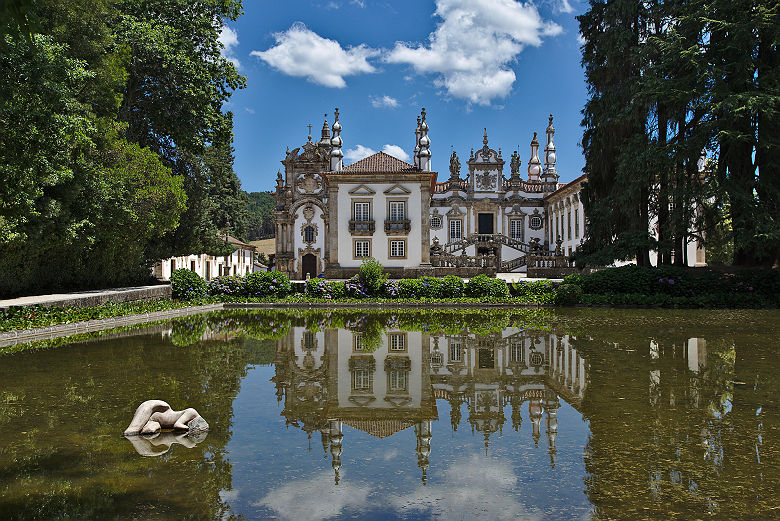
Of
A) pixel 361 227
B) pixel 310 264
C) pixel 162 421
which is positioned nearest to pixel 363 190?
pixel 361 227

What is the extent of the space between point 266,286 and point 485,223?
26309 millimetres

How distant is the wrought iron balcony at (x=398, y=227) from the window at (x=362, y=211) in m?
1.24

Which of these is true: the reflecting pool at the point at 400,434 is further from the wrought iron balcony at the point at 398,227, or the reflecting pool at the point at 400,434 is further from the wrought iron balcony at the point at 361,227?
the wrought iron balcony at the point at 361,227

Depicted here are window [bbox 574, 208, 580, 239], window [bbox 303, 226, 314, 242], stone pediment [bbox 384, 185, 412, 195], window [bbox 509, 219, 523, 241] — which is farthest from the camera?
window [bbox 509, 219, 523, 241]

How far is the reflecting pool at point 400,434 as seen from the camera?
10.8 feet

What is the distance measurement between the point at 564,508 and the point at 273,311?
1541cm

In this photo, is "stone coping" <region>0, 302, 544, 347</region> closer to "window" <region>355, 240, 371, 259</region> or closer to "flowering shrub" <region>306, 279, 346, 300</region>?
"flowering shrub" <region>306, 279, 346, 300</region>

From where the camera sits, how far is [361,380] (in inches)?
265

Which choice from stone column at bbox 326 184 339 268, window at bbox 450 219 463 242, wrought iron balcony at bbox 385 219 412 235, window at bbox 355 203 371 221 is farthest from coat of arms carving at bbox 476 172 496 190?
stone column at bbox 326 184 339 268

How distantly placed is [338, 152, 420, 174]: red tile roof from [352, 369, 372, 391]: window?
79.9 ft

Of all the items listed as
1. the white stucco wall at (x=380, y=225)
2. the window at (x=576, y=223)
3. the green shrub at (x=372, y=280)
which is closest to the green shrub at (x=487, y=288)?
the green shrub at (x=372, y=280)

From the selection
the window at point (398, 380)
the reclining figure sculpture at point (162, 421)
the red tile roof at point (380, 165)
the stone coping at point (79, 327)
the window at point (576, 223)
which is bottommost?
the window at point (398, 380)

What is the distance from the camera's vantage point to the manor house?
3095 centimetres

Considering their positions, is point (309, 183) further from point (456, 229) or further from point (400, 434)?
point (400, 434)
